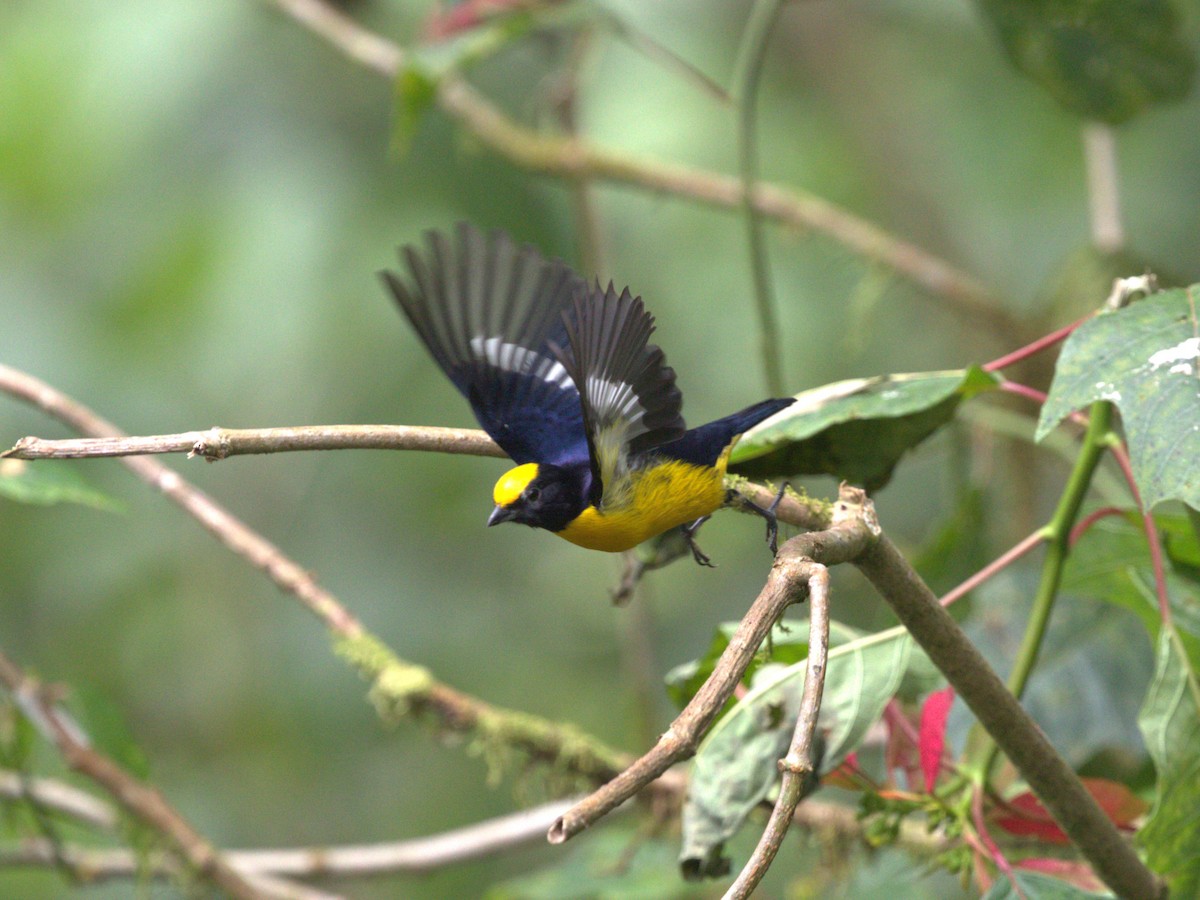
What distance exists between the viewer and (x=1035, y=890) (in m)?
1.30

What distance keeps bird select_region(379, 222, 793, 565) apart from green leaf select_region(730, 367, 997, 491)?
0.05 m

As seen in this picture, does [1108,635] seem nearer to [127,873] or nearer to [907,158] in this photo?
[127,873]

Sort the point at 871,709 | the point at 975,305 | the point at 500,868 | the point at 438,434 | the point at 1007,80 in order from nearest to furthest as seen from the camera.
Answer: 1. the point at 438,434
2. the point at 871,709
3. the point at 975,305
4. the point at 500,868
5. the point at 1007,80

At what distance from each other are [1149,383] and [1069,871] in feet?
1.87

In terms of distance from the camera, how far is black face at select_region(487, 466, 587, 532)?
54.4 inches

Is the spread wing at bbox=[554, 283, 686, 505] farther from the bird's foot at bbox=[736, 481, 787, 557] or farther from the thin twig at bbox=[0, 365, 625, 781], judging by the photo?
the thin twig at bbox=[0, 365, 625, 781]

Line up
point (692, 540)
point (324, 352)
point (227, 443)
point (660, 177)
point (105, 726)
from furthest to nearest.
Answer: point (324, 352), point (660, 177), point (105, 726), point (692, 540), point (227, 443)

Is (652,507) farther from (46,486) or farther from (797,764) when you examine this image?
(46,486)

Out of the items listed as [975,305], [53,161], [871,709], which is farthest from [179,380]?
[871,709]

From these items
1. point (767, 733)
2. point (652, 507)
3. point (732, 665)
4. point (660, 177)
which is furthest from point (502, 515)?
point (660, 177)

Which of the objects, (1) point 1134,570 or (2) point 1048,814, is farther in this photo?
(1) point 1134,570

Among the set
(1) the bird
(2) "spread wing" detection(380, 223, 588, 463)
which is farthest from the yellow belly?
(2) "spread wing" detection(380, 223, 588, 463)

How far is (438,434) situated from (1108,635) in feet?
3.76

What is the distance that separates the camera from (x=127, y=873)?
90.0 inches
